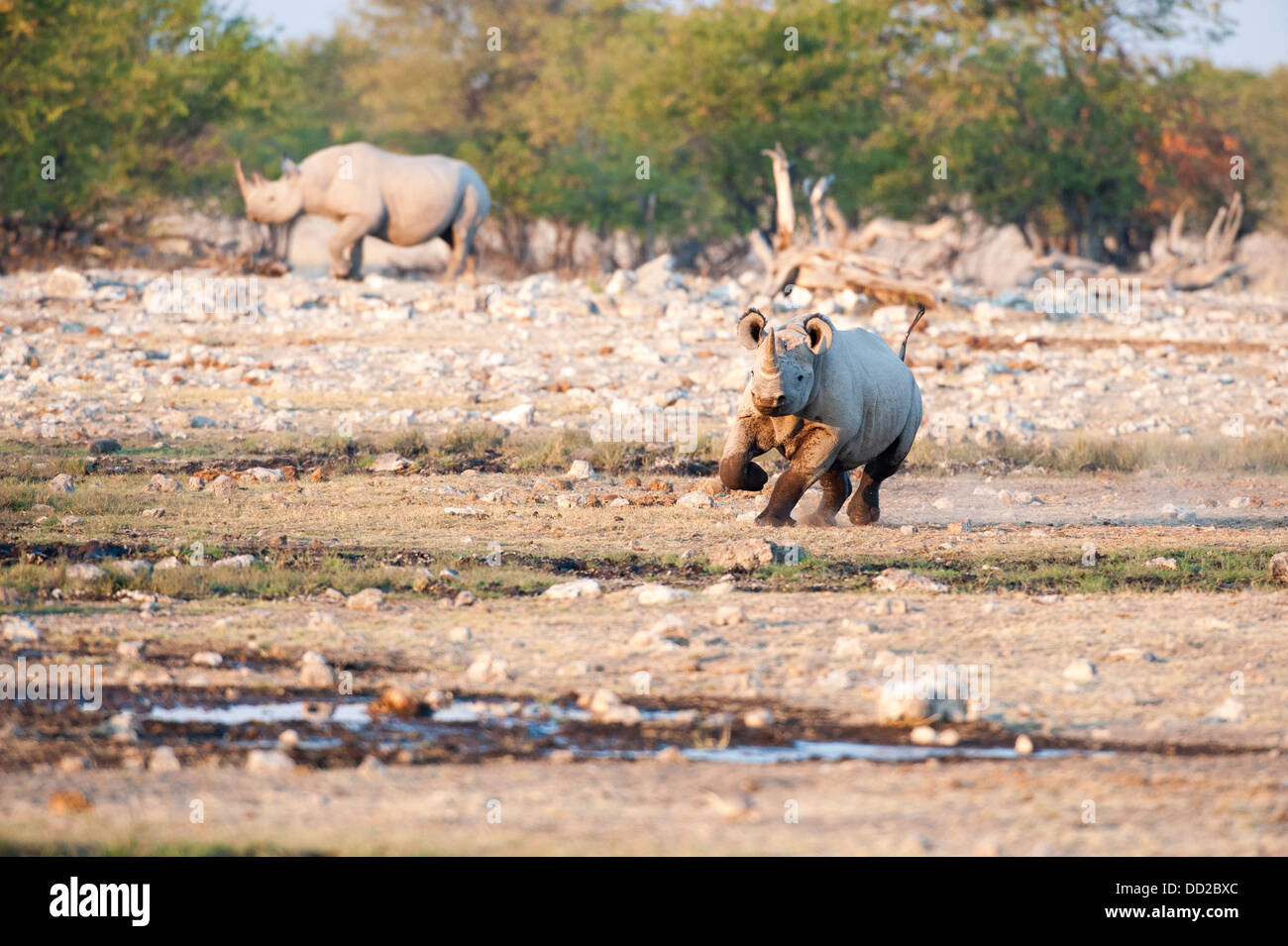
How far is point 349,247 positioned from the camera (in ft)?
79.8

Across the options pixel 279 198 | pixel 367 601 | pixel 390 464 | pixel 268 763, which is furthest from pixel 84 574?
pixel 279 198

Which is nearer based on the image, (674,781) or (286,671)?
(674,781)

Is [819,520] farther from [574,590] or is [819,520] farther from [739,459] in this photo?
[574,590]

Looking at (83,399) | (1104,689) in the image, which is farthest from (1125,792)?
(83,399)

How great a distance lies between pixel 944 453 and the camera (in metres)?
12.9

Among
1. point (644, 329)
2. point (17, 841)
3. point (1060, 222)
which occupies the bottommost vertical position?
point (17, 841)

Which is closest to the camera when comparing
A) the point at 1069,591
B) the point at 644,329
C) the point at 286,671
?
the point at 286,671

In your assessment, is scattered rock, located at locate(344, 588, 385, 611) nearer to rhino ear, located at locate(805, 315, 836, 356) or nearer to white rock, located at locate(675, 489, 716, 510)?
rhino ear, located at locate(805, 315, 836, 356)

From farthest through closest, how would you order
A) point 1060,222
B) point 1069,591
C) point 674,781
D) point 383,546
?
point 1060,222, point 383,546, point 1069,591, point 674,781

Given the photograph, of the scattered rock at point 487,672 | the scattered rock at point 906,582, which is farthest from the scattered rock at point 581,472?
the scattered rock at point 487,672

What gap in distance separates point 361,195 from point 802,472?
16591 mm

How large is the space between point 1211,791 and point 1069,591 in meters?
3.06

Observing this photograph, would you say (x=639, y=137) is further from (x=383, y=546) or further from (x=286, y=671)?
(x=286, y=671)

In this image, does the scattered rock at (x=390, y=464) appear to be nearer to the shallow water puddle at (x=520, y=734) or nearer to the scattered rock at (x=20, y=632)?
the scattered rock at (x=20, y=632)
